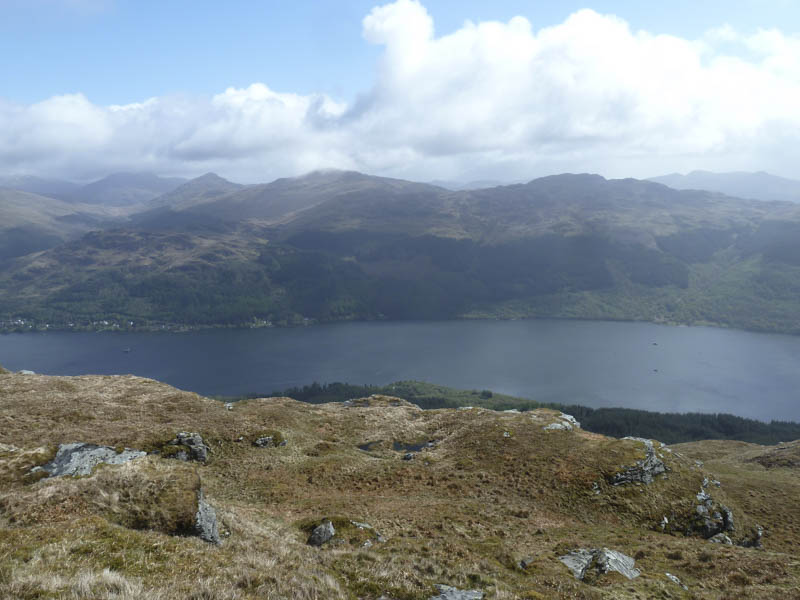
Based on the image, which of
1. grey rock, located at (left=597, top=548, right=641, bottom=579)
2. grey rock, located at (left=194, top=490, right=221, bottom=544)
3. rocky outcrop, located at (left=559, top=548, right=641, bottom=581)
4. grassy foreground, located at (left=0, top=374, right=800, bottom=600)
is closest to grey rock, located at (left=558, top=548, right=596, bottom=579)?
rocky outcrop, located at (left=559, top=548, right=641, bottom=581)

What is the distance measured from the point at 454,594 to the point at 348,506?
20291 mm

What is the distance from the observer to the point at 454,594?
56.4ft

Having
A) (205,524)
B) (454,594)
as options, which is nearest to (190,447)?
(205,524)

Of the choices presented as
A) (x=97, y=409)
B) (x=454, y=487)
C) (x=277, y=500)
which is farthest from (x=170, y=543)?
(x=97, y=409)

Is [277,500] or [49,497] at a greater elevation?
[49,497]

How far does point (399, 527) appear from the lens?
3106 centimetres

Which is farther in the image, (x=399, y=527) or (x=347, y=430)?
(x=347, y=430)

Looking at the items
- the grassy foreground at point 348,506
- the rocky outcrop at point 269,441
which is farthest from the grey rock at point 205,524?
the rocky outcrop at point 269,441

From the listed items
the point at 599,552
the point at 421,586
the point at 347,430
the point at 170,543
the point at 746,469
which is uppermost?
the point at 170,543

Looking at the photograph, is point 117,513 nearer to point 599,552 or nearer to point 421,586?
point 421,586

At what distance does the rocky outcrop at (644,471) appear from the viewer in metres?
43.7

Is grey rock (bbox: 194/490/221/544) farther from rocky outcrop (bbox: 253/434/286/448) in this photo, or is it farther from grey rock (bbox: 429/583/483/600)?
rocky outcrop (bbox: 253/434/286/448)

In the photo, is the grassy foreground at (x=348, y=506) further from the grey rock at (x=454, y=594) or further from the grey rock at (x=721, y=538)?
the grey rock at (x=721, y=538)

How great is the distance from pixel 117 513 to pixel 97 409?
127 feet
